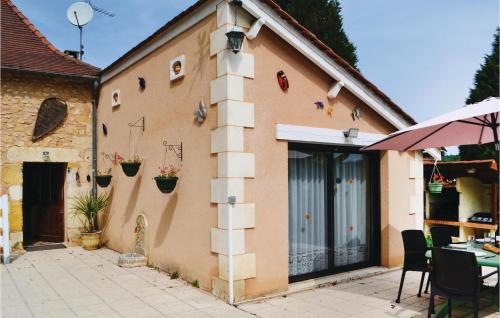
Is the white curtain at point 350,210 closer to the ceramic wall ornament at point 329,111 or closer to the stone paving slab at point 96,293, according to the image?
the ceramic wall ornament at point 329,111

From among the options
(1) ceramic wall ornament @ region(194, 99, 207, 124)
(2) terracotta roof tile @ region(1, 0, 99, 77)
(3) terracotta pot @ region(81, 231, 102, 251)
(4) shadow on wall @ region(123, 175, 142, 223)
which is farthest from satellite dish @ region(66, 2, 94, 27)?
(1) ceramic wall ornament @ region(194, 99, 207, 124)

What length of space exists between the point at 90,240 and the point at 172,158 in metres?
3.86

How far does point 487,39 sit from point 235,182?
14140mm

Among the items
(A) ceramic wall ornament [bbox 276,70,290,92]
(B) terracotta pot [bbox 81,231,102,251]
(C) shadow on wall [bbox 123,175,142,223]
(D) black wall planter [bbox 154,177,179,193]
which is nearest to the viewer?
(A) ceramic wall ornament [bbox 276,70,290,92]

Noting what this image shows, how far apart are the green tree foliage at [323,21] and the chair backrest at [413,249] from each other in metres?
13.5

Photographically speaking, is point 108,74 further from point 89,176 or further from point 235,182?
point 235,182

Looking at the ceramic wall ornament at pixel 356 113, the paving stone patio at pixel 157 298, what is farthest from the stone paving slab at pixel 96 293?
the ceramic wall ornament at pixel 356 113

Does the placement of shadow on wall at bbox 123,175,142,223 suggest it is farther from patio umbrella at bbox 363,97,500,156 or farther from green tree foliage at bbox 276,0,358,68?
green tree foliage at bbox 276,0,358,68

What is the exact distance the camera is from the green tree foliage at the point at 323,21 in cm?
1789

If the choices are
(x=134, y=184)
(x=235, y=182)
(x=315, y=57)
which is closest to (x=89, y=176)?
(x=134, y=184)

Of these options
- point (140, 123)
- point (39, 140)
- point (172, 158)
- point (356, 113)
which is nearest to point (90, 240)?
point (39, 140)

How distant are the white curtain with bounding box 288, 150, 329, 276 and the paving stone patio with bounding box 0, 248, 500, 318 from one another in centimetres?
59

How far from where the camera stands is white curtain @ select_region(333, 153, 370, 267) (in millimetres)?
7320

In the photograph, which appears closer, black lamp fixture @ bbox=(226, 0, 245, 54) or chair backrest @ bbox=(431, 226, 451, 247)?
black lamp fixture @ bbox=(226, 0, 245, 54)
